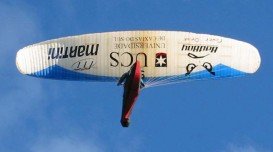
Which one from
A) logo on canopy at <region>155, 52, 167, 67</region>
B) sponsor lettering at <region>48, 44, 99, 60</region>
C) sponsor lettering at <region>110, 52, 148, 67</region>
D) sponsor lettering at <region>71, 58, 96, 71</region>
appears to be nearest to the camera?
sponsor lettering at <region>110, 52, 148, 67</region>

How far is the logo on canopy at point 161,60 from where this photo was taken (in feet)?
291

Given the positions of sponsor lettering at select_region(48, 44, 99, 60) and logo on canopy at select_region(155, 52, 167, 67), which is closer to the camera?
logo on canopy at select_region(155, 52, 167, 67)

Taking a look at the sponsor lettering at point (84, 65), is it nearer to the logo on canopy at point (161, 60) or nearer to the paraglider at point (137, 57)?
the paraglider at point (137, 57)

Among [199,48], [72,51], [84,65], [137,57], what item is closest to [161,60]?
[137,57]

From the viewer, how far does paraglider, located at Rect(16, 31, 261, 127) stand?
88.8 m

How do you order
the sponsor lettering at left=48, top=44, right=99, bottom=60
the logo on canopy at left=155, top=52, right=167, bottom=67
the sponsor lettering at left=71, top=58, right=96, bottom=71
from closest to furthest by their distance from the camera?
the logo on canopy at left=155, top=52, right=167, bottom=67 → the sponsor lettering at left=71, top=58, right=96, bottom=71 → the sponsor lettering at left=48, top=44, right=99, bottom=60

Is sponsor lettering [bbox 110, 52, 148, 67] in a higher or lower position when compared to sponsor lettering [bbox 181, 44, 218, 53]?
lower

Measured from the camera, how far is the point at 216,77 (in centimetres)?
8988

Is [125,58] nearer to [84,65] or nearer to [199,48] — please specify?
[84,65]

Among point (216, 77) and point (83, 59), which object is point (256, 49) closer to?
point (216, 77)

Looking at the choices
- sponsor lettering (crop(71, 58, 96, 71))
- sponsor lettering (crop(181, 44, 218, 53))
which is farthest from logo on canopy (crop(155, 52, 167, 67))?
sponsor lettering (crop(71, 58, 96, 71))

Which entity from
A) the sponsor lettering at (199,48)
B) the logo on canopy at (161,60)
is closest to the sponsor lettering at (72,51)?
the logo on canopy at (161,60)

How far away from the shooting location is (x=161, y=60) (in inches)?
3501

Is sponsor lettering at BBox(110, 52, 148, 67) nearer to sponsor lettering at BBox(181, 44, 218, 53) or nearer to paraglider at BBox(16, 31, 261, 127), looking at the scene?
paraglider at BBox(16, 31, 261, 127)
